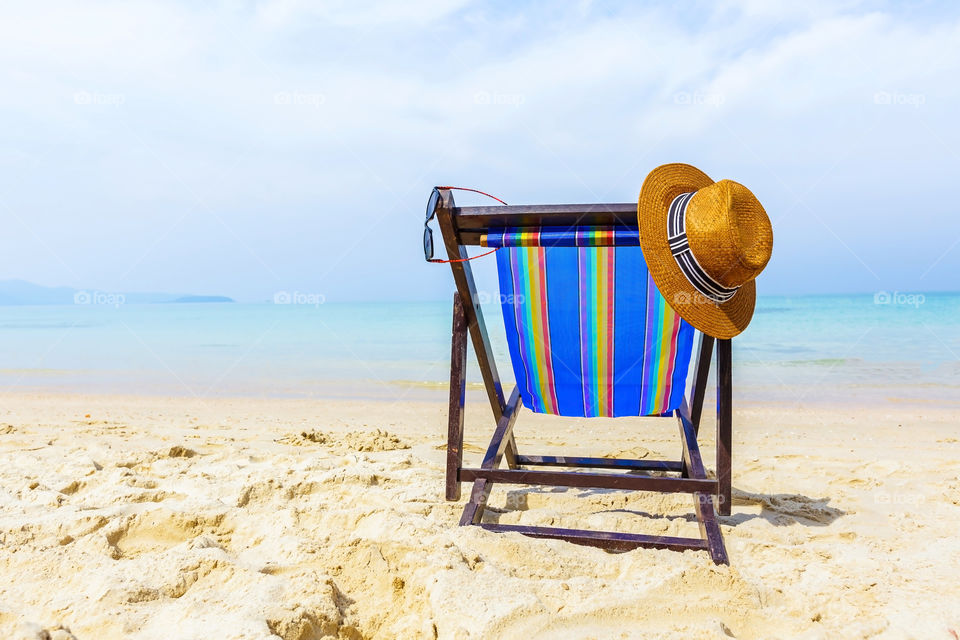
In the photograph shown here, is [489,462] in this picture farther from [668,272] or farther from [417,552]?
[668,272]

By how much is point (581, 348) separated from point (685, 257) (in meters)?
0.78

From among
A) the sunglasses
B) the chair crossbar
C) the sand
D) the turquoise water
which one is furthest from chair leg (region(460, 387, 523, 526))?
the turquoise water

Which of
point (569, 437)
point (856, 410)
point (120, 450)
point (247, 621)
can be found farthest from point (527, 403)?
point (856, 410)

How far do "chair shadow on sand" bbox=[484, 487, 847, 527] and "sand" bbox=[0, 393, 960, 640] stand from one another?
0.05 feet

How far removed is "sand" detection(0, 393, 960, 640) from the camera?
1.61 meters

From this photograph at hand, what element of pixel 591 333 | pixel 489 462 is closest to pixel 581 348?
pixel 591 333

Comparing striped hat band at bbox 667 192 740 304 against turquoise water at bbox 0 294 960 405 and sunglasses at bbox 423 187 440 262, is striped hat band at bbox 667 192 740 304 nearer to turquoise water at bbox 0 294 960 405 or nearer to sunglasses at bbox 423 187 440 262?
sunglasses at bbox 423 187 440 262

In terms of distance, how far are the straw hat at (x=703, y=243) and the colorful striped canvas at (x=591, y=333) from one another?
32 cm

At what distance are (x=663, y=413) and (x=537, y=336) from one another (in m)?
0.68

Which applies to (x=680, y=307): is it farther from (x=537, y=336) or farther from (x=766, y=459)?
(x=766, y=459)

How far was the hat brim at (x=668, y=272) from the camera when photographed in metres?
2.07

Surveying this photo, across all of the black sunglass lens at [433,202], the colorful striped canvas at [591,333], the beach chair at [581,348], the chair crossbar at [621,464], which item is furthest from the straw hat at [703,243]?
the chair crossbar at [621,464]

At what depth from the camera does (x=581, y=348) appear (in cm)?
269

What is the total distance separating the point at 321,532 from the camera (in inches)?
85.8
